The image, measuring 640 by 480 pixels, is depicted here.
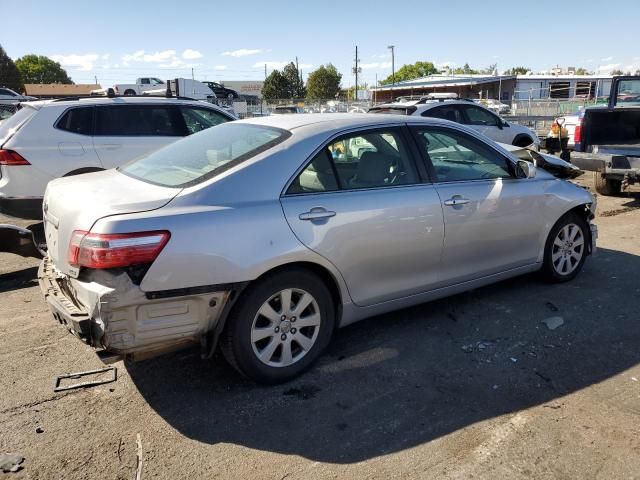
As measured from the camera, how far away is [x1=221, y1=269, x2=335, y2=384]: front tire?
10.4ft

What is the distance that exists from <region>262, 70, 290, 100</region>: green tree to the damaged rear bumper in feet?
243

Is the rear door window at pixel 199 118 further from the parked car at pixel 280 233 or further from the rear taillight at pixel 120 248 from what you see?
the rear taillight at pixel 120 248

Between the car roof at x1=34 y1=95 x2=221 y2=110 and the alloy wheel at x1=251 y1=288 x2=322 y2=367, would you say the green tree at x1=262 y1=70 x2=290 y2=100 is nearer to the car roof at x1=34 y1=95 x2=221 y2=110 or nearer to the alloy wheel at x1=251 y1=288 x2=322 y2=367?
the car roof at x1=34 y1=95 x2=221 y2=110

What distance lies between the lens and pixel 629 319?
171 inches

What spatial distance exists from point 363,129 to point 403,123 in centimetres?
39

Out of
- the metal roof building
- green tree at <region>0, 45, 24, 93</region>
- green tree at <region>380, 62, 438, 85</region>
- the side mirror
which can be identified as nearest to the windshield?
the side mirror

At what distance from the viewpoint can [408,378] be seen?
11.4 ft

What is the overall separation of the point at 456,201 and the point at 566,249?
65.8 inches

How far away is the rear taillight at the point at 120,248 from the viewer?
279 cm

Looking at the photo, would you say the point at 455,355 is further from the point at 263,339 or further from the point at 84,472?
the point at 84,472

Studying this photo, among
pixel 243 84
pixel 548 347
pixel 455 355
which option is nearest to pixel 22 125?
pixel 455 355

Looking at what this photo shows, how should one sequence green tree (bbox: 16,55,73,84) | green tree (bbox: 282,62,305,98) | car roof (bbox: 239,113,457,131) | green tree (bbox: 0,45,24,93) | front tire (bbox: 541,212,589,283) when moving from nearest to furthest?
car roof (bbox: 239,113,457,131) → front tire (bbox: 541,212,589,283) → green tree (bbox: 0,45,24,93) → green tree (bbox: 282,62,305,98) → green tree (bbox: 16,55,73,84)

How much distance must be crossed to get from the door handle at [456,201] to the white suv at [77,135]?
4.85 metres

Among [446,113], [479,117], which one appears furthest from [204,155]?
[479,117]
